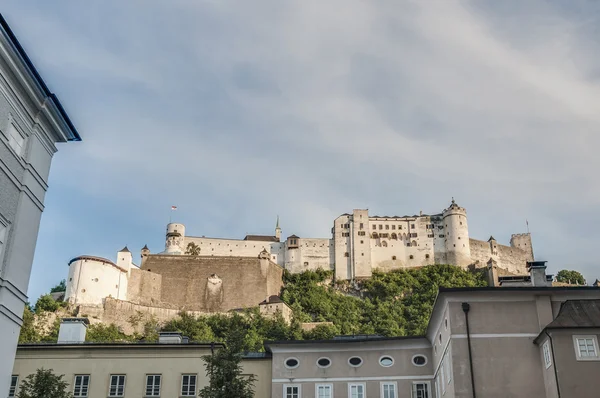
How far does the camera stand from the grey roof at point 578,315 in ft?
88.9

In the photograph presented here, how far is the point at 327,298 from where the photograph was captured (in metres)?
105

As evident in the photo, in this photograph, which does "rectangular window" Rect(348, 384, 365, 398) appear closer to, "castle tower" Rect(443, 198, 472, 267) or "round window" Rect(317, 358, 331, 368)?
"round window" Rect(317, 358, 331, 368)

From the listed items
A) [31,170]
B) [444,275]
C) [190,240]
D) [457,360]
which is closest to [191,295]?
[190,240]

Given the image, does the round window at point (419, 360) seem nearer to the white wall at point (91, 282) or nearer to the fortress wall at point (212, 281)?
the white wall at point (91, 282)

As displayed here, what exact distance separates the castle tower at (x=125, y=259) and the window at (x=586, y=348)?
7683 centimetres

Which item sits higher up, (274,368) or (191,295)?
(191,295)

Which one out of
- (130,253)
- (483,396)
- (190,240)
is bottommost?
(483,396)

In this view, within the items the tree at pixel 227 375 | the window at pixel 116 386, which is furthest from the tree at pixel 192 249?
the tree at pixel 227 375

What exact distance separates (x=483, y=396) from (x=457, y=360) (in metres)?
1.69

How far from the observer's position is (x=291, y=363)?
36.5 meters

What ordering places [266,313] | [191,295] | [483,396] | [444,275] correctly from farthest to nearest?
1. [444,275]
2. [191,295]
3. [266,313]
4. [483,396]

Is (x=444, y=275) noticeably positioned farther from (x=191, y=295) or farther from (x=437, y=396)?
(x=437, y=396)

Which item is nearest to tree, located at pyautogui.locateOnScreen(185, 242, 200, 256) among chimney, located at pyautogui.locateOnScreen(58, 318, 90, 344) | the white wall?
the white wall

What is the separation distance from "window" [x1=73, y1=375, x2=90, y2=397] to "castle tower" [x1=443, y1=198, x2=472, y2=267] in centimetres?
8640
